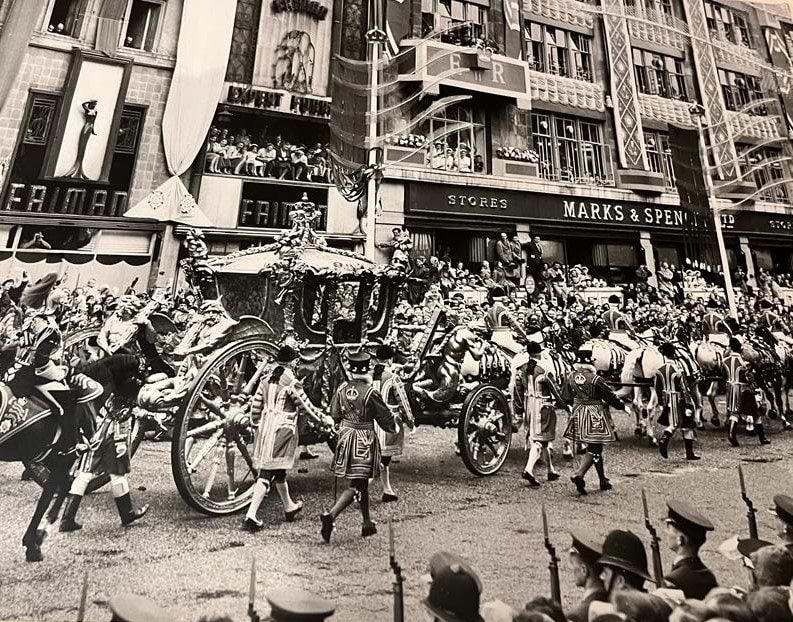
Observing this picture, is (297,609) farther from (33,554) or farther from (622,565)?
(33,554)

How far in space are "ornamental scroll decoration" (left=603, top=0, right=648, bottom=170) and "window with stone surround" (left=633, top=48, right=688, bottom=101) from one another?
124 mm

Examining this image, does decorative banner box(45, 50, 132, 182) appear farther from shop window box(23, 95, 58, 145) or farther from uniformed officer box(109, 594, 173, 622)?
uniformed officer box(109, 594, 173, 622)

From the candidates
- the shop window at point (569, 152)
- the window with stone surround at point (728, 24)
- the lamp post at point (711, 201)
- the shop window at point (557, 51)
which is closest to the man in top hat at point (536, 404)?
the shop window at point (569, 152)

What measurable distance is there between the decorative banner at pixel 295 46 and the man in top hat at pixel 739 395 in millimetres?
4777

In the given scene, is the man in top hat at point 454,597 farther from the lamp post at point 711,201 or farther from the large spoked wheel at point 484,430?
the lamp post at point 711,201

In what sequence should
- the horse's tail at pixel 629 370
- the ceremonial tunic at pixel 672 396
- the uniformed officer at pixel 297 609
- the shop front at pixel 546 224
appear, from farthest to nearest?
the shop front at pixel 546 224 → the horse's tail at pixel 629 370 → the ceremonial tunic at pixel 672 396 → the uniformed officer at pixel 297 609

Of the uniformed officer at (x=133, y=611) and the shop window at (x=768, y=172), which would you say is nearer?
the uniformed officer at (x=133, y=611)

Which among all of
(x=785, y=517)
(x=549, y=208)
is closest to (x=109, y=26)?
(x=549, y=208)

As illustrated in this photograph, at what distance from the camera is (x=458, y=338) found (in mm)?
3754

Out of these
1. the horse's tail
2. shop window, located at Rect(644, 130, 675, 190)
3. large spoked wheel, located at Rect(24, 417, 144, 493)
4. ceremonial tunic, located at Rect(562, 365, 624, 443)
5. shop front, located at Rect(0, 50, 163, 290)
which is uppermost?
shop window, located at Rect(644, 130, 675, 190)

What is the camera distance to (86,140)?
3646 millimetres

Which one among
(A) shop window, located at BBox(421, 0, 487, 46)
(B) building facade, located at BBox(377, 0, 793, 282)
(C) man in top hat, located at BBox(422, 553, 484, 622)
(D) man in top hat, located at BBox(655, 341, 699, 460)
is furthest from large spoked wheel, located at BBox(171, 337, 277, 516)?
(A) shop window, located at BBox(421, 0, 487, 46)

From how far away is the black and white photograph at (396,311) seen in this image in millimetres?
2227

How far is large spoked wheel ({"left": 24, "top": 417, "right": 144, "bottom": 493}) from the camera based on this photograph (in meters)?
2.44
